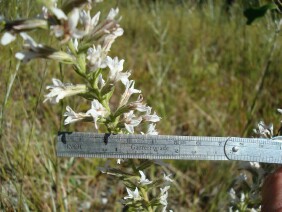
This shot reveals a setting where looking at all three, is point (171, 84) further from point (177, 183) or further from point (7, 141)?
point (7, 141)

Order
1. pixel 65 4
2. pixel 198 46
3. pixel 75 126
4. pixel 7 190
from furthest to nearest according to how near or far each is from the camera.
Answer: pixel 198 46, pixel 75 126, pixel 7 190, pixel 65 4

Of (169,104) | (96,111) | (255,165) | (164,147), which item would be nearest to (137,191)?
(164,147)

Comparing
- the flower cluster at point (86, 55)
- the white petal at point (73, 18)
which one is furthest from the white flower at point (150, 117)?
the white petal at point (73, 18)

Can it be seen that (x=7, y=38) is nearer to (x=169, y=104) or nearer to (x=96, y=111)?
(x=96, y=111)

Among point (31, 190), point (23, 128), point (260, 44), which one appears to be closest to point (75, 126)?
point (23, 128)

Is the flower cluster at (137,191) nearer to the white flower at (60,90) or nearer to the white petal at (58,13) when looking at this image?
the white flower at (60,90)

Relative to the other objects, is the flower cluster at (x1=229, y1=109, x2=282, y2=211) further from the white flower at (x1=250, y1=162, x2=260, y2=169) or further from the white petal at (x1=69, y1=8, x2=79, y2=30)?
the white petal at (x1=69, y1=8, x2=79, y2=30)

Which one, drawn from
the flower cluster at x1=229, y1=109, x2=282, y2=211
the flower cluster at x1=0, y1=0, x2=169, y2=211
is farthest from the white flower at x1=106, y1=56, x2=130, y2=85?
the flower cluster at x1=229, y1=109, x2=282, y2=211
